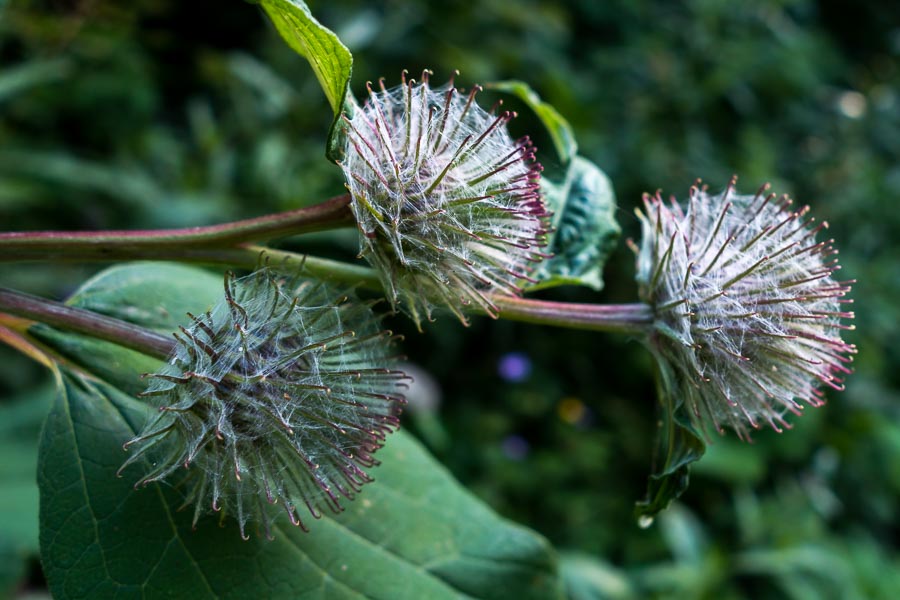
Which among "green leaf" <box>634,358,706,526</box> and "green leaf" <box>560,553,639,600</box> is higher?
"green leaf" <box>634,358,706,526</box>

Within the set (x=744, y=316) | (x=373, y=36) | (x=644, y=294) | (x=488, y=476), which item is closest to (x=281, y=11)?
(x=644, y=294)

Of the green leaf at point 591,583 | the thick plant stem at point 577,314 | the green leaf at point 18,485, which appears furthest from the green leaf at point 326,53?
the green leaf at point 591,583

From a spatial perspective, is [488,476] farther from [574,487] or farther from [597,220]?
[597,220]

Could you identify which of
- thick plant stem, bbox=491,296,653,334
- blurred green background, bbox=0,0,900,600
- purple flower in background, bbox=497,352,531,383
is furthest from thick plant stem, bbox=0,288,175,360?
purple flower in background, bbox=497,352,531,383

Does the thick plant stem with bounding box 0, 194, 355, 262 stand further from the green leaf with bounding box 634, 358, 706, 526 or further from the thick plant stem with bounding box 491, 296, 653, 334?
the green leaf with bounding box 634, 358, 706, 526

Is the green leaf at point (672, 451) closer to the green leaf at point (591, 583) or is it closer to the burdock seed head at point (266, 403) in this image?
the burdock seed head at point (266, 403)

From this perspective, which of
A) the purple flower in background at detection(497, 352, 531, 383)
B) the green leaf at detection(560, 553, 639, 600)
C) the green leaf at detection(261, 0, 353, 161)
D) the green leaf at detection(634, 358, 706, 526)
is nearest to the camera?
the green leaf at detection(261, 0, 353, 161)

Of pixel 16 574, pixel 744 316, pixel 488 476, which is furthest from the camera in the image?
pixel 488 476
